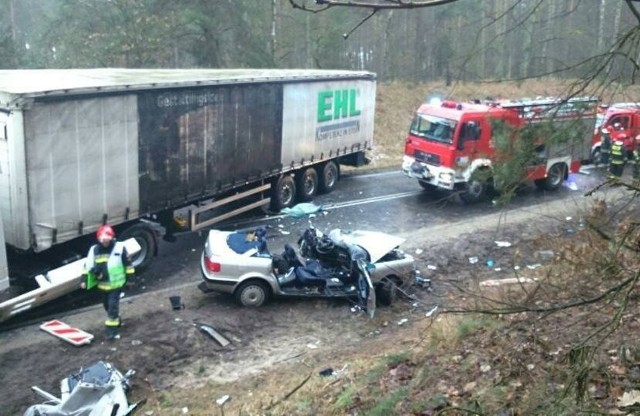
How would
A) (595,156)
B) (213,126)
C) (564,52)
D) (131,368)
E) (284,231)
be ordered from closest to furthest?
(564,52)
(131,368)
(213,126)
(284,231)
(595,156)

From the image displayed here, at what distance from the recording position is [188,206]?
40.9 feet

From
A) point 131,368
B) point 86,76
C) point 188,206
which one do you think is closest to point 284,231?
point 188,206

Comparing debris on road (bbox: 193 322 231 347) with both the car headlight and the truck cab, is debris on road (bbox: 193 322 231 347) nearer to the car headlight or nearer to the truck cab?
the truck cab

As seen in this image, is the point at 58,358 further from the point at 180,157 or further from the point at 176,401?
the point at 180,157

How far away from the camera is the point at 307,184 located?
16359 millimetres

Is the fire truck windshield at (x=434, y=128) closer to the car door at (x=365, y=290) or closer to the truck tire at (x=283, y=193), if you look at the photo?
the truck tire at (x=283, y=193)

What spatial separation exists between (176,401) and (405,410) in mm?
2670

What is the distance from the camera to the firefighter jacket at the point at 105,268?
8664 millimetres

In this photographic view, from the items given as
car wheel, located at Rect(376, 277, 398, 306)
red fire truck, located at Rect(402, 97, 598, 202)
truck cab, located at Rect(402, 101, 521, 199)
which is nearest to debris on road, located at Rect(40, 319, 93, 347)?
car wheel, located at Rect(376, 277, 398, 306)

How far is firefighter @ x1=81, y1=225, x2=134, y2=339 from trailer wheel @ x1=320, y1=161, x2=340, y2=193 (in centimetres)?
873

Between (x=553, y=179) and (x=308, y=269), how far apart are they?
10235 millimetres

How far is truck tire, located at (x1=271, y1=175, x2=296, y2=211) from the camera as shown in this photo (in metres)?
15.1

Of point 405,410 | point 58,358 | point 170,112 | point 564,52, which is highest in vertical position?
point 564,52

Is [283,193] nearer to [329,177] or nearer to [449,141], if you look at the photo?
[329,177]
